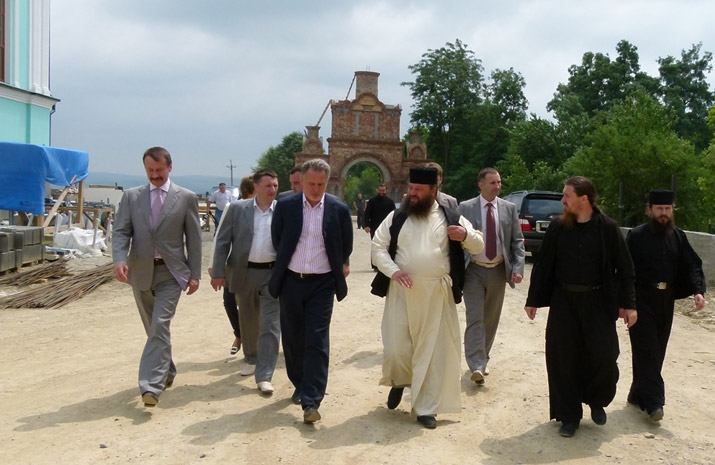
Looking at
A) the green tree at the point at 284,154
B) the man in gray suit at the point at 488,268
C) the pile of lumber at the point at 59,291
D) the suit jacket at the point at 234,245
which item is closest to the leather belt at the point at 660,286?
the man in gray suit at the point at 488,268

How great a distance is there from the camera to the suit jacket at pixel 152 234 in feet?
19.3

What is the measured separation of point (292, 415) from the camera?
221 inches

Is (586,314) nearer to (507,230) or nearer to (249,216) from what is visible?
(507,230)

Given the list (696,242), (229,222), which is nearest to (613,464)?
(229,222)

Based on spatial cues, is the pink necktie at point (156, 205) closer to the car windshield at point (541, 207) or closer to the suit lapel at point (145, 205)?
the suit lapel at point (145, 205)

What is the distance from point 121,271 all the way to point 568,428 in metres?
3.74

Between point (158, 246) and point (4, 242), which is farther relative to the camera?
point (4, 242)

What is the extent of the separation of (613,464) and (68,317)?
316 inches

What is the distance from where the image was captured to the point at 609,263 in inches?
210

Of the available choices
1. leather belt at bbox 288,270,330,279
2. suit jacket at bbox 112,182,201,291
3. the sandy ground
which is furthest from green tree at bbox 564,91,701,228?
suit jacket at bbox 112,182,201,291

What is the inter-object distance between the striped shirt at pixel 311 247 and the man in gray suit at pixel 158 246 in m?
0.98

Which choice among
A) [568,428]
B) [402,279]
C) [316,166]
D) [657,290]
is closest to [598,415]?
[568,428]

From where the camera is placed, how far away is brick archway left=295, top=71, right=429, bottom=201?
171 ft

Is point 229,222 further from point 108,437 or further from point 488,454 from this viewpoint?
point 488,454
